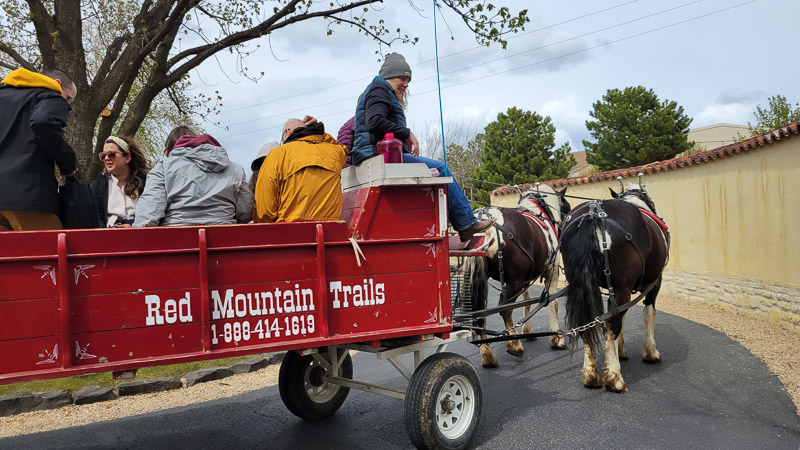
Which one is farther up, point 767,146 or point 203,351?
point 767,146

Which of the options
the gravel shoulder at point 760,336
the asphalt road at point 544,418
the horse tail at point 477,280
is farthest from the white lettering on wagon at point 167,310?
the gravel shoulder at point 760,336

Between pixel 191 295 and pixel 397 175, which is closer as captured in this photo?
pixel 191 295

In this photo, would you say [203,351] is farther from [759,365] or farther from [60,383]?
[759,365]

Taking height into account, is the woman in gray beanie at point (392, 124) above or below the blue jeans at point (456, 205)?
above

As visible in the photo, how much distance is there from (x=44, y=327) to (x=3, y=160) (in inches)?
50.4

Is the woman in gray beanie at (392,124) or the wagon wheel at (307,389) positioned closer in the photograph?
the woman in gray beanie at (392,124)

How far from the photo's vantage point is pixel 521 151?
28.8 m

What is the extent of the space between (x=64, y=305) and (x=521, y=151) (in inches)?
1082

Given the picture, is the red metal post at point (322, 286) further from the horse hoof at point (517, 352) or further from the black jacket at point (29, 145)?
the horse hoof at point (517, 352)

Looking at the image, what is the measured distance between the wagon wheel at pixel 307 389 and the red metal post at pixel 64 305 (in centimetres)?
212

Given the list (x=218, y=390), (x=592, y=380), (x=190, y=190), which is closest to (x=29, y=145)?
(x=190, y=190)

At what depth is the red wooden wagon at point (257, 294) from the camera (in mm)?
2834

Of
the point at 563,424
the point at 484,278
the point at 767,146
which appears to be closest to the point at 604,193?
the point at 767,146

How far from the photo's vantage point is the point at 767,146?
9.42 metres
